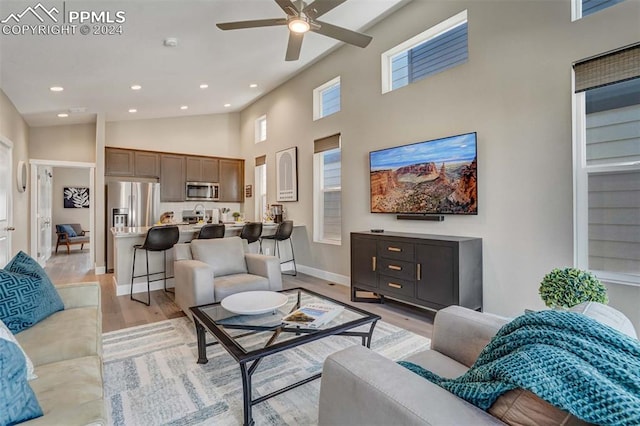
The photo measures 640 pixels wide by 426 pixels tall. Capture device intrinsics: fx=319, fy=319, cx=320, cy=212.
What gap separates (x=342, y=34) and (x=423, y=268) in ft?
7.80

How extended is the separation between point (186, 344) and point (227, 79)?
13.9 ft

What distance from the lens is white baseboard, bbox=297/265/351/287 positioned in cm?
472

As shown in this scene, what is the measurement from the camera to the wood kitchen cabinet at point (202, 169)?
711 cm

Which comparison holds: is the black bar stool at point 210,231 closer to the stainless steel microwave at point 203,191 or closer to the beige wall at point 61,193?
the stainless steel microwave at point 203,191

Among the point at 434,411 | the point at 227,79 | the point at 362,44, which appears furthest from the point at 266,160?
the point at 434,411

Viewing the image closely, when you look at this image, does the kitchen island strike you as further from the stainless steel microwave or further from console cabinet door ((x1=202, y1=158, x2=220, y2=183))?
console cabinet door ((x1=202, y1=158, x2=220, y2=183))

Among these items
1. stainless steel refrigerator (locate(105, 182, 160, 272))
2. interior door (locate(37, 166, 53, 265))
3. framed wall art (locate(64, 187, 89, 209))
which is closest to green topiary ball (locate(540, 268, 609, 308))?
stainless steel refrigerator (locate(105, 182, 160, 272))

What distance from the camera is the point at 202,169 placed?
728cm

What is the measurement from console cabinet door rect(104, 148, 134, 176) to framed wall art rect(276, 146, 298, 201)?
2.99 metres

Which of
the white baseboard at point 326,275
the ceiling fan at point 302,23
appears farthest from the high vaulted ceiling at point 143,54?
the white baseboard at point 326,275

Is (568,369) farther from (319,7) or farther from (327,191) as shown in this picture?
(327,191)

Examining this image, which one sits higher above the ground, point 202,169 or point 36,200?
point 202,169

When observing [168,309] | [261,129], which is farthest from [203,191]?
[168,309]

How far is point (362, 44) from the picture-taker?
10.3 feet
